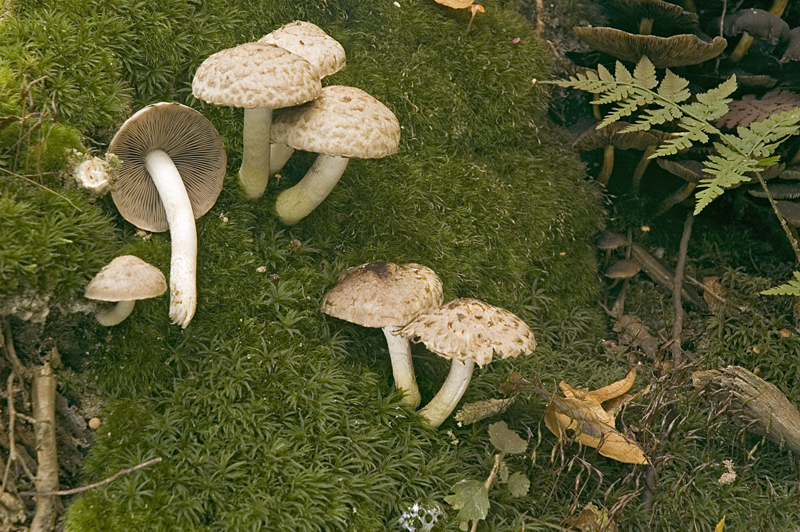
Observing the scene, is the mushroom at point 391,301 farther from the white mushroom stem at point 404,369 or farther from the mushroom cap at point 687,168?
the mushroom cap at point 687,168

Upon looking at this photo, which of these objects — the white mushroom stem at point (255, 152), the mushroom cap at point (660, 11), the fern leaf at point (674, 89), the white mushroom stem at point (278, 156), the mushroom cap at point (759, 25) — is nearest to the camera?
the white mushroom stem at point (255, 152)

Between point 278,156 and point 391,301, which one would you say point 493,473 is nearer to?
point 391,301

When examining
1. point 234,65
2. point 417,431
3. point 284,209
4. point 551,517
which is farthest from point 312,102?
point 551,517

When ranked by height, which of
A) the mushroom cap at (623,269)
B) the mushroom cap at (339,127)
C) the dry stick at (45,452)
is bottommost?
the dry stick at (45,452)

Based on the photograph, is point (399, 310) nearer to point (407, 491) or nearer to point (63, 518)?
point (407, 491)

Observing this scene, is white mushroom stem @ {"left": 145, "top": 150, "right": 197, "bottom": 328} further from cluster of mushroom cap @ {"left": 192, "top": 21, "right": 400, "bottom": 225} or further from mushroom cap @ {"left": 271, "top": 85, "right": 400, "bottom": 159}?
mushroom cap @ {"left": 271, "top": 85, "right": 400, "bottom": 159}

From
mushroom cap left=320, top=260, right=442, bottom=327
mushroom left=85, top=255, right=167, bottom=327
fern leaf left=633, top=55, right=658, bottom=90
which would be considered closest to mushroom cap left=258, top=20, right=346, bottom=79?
mushroom cap left=320, top=260, right=442, bottom=327

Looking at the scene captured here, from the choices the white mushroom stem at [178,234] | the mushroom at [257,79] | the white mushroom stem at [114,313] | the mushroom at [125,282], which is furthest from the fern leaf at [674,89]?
the white mushroom stem at [114,313]
